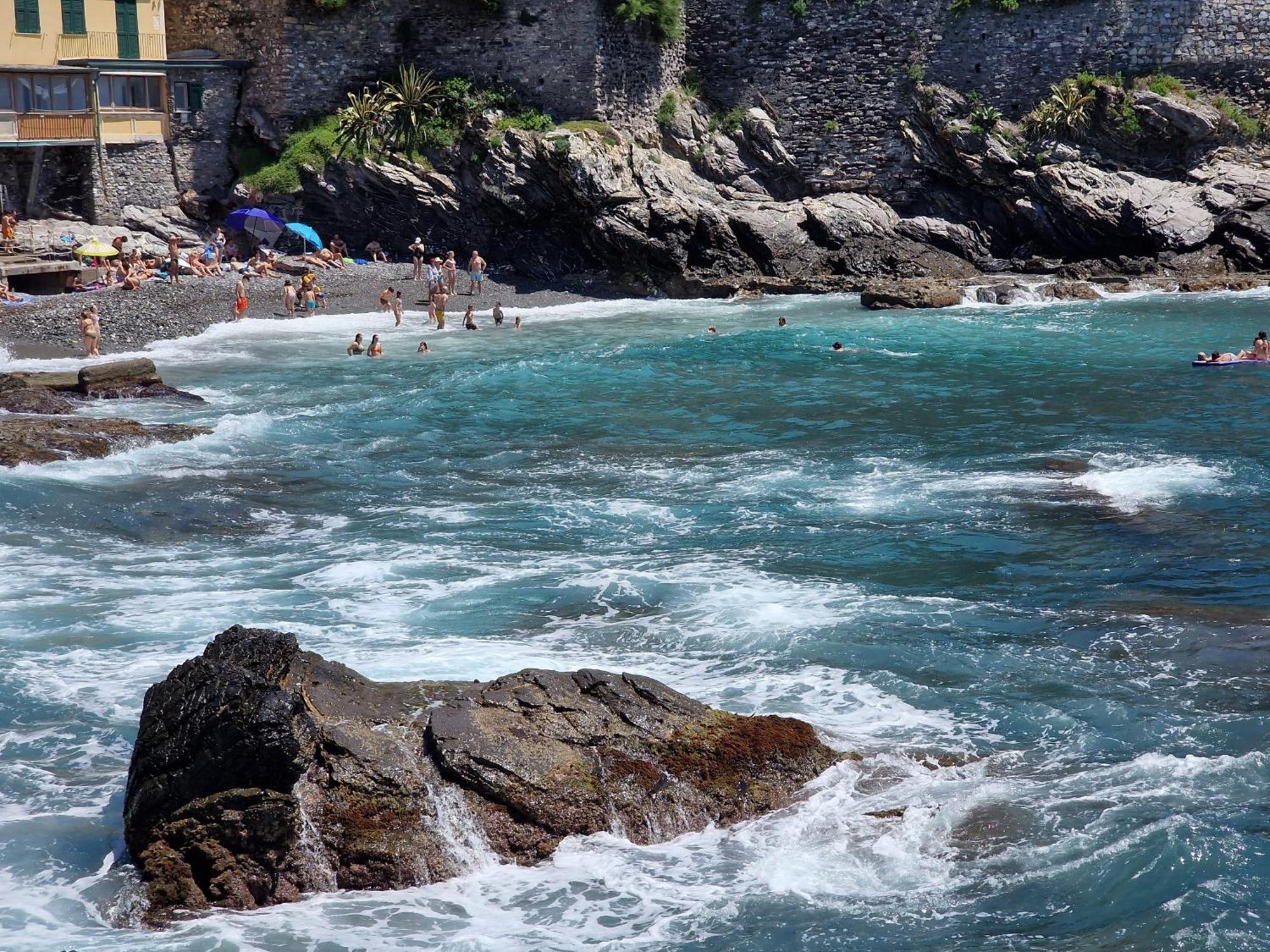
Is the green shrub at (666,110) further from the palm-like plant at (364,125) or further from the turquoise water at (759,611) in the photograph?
the turquoise water at (759,611)

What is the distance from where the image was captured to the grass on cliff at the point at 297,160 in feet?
130

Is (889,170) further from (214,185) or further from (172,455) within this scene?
(172,455)

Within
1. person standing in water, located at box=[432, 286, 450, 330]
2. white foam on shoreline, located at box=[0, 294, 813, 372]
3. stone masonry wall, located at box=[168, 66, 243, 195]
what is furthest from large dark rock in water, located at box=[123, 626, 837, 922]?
stone masonry wall, located at box=[168, 66, 243, 195]

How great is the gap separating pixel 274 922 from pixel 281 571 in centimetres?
699

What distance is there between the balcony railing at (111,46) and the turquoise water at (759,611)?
1681 cm

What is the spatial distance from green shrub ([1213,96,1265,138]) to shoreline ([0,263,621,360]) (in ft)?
60.7

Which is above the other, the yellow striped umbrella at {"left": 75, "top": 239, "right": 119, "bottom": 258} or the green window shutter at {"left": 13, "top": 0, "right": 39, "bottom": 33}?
the green window shutter at {"left": 13, "top": 0, "right": 39, "bottom": 33}

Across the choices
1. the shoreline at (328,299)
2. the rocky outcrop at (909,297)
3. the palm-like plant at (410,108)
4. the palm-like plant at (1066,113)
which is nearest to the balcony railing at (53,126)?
the shoreline at (328,299)

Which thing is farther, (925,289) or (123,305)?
(925,289)

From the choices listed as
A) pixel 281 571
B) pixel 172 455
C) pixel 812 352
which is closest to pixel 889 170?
pixel 812 352

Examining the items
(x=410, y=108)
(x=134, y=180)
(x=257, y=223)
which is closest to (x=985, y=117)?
(x=410, y=108)

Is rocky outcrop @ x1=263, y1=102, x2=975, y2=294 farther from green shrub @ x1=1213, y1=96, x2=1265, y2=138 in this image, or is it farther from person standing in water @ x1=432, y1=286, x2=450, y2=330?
green shrub @ x1=1213, y1=96, x2=1265, y2=138

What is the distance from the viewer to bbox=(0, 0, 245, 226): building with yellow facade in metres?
37.3

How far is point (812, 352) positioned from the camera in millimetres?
29547
